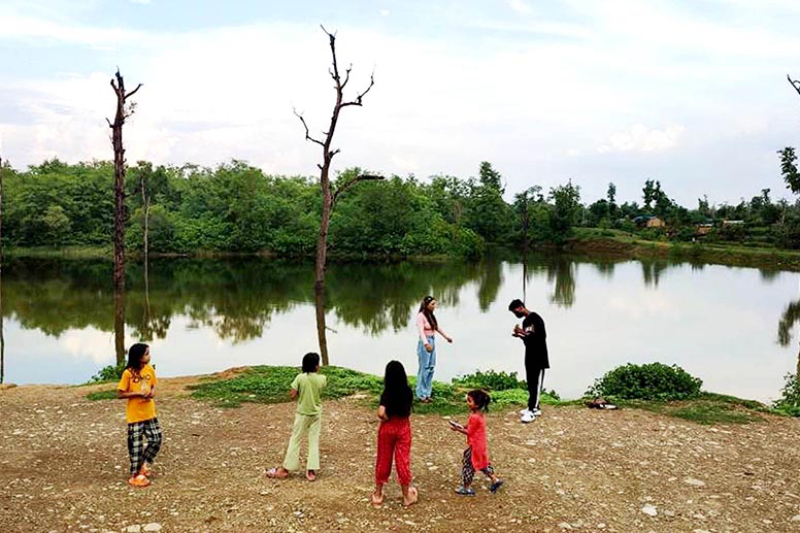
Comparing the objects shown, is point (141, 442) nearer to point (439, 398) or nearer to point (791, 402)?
point (439, 398)

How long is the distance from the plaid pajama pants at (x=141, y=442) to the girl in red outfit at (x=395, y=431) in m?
2.12

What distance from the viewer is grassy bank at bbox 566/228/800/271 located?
149 ft

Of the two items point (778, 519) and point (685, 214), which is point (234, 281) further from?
point (685, 214)

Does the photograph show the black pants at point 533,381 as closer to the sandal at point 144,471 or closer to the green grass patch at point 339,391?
the green grass patch at point 339,391

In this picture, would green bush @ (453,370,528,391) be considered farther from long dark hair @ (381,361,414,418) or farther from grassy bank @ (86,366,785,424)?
long dark hair @ (381,361,414,418)

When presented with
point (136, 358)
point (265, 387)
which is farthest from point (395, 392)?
point (265, 387)

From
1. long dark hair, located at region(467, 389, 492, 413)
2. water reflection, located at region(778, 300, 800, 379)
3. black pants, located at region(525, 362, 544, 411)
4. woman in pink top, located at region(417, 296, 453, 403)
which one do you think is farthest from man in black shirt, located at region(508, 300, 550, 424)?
water reflection, located at region(778, 300, 800, 379)

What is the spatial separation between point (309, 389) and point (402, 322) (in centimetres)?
1398

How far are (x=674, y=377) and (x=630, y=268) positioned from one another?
116ft

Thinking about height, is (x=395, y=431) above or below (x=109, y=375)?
above

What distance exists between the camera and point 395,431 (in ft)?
18.1

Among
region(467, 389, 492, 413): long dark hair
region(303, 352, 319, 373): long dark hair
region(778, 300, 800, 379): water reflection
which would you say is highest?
region(303, 352, 319, 373): long dark hair

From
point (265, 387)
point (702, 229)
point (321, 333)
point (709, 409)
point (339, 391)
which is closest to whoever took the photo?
point (709, 409)

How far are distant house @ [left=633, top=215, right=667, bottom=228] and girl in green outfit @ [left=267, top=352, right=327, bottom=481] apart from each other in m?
67.1
